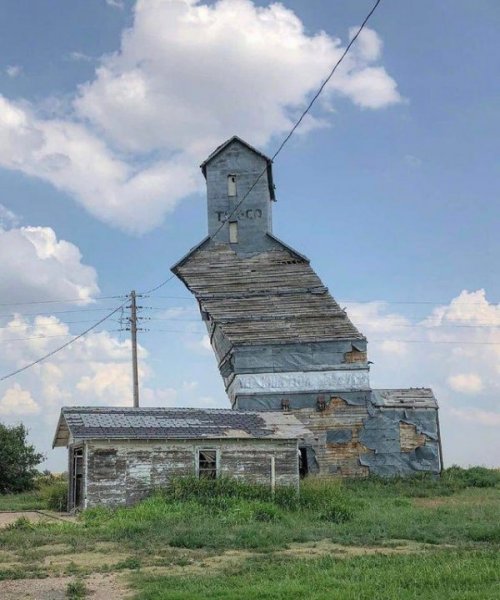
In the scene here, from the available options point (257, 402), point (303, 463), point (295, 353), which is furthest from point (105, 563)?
point (295, 353)

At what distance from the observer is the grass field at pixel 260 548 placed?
10430mm

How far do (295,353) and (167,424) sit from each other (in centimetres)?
1227

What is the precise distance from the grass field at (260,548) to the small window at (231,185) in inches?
852

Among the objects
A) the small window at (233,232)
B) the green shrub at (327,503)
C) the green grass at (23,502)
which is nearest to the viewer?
the green shrub at (327,503)

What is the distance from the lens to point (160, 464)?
24000 mm

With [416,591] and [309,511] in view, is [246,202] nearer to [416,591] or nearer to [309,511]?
[309,511]

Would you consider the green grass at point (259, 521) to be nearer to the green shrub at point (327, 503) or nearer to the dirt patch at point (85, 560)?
the green shrub at point (327, 503)

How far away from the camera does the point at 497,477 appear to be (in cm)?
3538

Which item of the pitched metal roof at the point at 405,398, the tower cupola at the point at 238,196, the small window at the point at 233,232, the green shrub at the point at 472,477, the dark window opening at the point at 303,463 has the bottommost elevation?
the green shrub at the point at 472,477

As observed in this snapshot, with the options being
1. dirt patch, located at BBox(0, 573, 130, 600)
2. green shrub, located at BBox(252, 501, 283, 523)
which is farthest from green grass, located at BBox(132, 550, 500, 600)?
green shrub, located at BBox(252, 501, 283, 523)

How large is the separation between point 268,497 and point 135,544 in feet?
28.1

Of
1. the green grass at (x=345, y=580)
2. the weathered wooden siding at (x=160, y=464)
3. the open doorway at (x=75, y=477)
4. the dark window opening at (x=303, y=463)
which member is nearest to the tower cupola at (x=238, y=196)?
the dark window opening at (x=303, y=463)

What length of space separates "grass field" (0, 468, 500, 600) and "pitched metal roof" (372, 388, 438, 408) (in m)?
Answer: 9.83

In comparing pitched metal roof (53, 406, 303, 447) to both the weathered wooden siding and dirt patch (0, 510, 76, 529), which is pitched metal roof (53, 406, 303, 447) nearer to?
the weathered wooden siding
